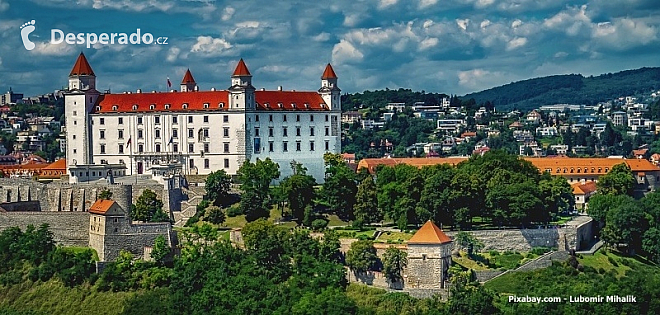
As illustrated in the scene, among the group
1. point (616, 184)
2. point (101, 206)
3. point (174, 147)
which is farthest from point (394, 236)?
point (616, 184)

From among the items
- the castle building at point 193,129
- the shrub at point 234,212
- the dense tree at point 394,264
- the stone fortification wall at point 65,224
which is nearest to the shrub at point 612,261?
the dense tree at point 394,264

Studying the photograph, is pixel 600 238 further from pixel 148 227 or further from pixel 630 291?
pixel 148 227

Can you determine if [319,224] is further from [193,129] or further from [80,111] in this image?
[80,111]

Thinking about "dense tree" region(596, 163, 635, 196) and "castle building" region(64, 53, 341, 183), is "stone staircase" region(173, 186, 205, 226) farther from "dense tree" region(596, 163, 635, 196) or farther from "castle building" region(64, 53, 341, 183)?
"dense tree" region(596, 163, 635, 196)

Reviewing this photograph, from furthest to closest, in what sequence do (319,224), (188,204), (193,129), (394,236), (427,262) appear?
1. (193,129)
2. (188,204)
3. (319,224)
4. (394,236)
5. (427,262)

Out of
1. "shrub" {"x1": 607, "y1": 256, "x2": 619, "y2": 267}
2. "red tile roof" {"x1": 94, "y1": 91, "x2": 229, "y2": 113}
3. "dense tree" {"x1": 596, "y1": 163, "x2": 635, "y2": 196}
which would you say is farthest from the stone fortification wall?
"dense tree" {"x1": 596, "y1": 163, "x2": 635, "y2": 196}

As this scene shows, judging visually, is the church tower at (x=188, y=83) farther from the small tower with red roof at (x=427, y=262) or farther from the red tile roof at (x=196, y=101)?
the small tower with red roof at (x=427, y=262)

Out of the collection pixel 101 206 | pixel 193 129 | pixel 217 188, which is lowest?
pixel 101 206
